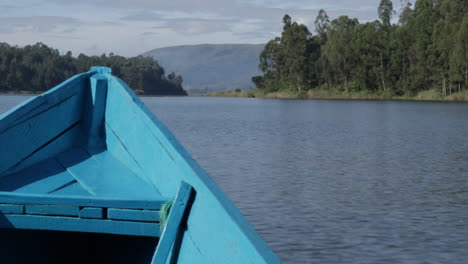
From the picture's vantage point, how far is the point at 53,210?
347 cm

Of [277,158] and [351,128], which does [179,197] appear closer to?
[277,158]

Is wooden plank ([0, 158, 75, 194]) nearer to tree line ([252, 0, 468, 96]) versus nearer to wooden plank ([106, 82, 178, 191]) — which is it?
wooden plank ([106, 82, 178, 191])

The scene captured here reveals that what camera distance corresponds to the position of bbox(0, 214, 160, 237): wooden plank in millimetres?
3432

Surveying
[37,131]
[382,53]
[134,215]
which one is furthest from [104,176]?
[382,53]

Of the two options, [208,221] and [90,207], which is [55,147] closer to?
[90,207]

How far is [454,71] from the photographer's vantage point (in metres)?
69.4

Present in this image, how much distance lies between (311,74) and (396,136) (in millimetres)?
74625

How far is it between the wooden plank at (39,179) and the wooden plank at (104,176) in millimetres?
55

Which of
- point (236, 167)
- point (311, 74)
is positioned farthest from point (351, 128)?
point (311, 74)

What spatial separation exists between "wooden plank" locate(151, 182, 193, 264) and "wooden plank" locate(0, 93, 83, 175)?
129 centimetres

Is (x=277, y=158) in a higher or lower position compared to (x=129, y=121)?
lower

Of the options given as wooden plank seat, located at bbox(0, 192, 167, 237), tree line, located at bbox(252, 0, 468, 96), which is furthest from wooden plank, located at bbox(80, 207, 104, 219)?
tree line, located at bbox(252, 0, 468, 96)

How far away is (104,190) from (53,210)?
410mm

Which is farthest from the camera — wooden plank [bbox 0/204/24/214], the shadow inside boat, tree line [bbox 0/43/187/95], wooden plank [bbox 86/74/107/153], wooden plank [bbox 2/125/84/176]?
tree line [bbox 0/43/187/95]
